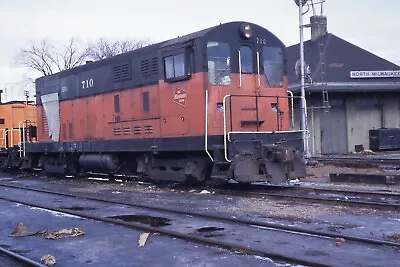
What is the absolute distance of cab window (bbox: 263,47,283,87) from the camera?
46.6 ft

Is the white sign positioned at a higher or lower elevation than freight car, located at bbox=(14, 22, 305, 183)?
higher

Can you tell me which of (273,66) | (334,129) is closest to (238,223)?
(273,66)

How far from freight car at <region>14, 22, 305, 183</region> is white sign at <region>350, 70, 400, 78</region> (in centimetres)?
2334

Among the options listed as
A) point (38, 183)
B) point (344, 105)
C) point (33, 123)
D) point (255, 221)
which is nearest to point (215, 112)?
point (255, 221)

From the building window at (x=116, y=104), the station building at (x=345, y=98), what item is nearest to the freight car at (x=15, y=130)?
the building window at (x=116, y=104)

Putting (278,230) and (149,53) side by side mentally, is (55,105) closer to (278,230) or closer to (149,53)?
(149,53)

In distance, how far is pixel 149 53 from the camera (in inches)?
598

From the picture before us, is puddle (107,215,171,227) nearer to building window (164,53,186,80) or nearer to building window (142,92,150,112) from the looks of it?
building window (164,53,186,80)

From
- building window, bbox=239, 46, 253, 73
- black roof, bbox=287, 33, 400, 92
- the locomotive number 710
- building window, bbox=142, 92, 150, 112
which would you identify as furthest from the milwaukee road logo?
black roof, bbox=287, 33, 400, 92

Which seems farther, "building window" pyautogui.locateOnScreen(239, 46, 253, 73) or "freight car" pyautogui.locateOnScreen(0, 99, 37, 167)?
"freight car" pyautogui.locateOnScreen(0, 99, 37, 167)

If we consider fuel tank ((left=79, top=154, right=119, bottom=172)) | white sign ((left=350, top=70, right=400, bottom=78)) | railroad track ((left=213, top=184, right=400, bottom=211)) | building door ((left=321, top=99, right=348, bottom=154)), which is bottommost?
railroad track ((left=213, top=184, right=400, bottom=211))

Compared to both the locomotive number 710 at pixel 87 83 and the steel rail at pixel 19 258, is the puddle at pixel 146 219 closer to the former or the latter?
the steel rail at pixel 19 258

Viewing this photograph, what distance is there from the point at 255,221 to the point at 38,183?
12.0 metres

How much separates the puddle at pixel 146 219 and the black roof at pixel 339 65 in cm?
2292
